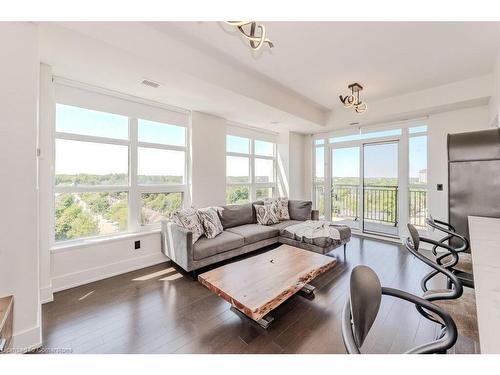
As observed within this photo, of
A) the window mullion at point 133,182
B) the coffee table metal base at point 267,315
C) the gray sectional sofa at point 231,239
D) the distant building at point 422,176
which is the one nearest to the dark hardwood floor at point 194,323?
the coffee table metal base at point 267,315

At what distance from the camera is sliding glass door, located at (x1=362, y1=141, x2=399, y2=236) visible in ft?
14.7

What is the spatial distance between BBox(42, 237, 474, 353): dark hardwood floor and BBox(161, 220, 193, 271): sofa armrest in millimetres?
271

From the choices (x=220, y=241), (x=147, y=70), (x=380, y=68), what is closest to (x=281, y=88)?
(x=380, y=68)

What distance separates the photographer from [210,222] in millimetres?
3201

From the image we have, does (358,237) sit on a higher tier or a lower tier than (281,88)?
lower

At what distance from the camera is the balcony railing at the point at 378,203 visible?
425 centimetres

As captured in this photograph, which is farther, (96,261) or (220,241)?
(220,241)

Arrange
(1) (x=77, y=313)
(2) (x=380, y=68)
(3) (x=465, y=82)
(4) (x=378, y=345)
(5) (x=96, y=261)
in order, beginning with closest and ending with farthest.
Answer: (4) (x=378, y=345) → (1) (x=77, y=313) → (5) (x=96, y=261) → (2) (x=380, y=68) → (3) (x=465, y=82)

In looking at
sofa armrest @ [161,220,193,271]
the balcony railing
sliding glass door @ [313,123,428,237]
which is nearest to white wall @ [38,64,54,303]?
sofa armrest @ [161,220,193,271]

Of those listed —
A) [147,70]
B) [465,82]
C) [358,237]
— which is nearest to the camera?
[147,70]

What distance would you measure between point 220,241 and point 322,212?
11.3 feet

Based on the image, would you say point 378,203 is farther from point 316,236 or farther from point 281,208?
point 316,236
